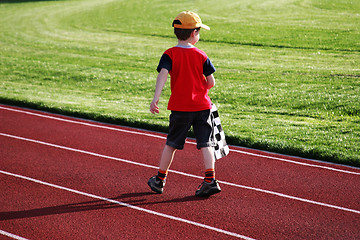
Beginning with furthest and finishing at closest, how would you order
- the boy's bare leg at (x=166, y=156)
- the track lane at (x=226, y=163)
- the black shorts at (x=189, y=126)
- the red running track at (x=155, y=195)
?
the track lane at (x=226, y=163), the boy's bare leg at (x=166, y=156), the black shorts at (x=189, y=126), the red running track at (x=155, y=195)

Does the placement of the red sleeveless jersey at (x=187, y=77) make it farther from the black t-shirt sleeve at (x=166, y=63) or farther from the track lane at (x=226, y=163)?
the track lane at (x=226, y=163)

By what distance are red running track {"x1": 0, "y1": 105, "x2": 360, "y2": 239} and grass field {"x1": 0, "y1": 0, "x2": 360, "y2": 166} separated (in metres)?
1.00

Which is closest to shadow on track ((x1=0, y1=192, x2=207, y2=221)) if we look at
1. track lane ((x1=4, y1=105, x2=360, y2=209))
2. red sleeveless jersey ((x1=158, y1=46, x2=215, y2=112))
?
track lane ((x1=4, y1=105, x2=360, y2=209))

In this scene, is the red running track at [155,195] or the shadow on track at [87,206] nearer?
the red running track at [155,195]

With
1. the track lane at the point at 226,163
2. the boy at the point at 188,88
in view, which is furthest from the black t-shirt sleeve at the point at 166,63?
the track lane at the point at 226,163

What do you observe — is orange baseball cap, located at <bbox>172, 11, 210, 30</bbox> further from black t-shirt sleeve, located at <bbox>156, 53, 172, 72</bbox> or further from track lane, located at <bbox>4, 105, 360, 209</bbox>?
track lane, located at <bbox>4, 105, 360, 209</bbox>

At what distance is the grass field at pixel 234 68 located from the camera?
28.9 feet

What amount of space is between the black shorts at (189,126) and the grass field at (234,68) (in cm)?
228

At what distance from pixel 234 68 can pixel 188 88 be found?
999cm

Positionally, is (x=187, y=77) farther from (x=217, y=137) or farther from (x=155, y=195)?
(x=155, y=195)

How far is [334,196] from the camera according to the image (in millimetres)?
5625

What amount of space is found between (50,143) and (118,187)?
2.42 m

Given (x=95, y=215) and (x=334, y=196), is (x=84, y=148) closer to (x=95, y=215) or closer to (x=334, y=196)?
(x=95, y=215)

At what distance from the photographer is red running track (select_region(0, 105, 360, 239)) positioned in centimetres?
481
